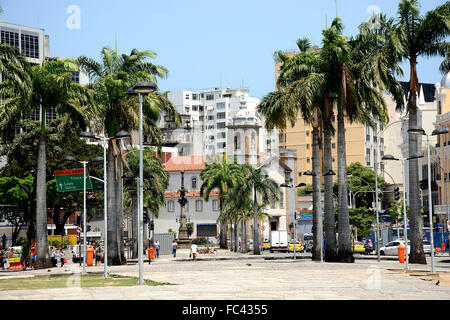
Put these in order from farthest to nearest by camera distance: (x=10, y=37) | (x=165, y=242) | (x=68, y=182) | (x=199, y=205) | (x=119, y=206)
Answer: (x=199, y=205) < (x=10, y=37) < (x=165, y=242) < (x=119, y=206) < (x=68, y=182)

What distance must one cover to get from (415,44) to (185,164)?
307 feet

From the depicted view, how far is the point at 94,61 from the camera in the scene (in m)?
52.7

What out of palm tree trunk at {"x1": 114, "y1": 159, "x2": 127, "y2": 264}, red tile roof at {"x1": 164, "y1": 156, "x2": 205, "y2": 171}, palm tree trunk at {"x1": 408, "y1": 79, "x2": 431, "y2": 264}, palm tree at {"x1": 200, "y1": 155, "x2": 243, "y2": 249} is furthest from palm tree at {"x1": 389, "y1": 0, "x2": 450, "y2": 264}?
red tile roof at {"x1": 164, "y1": 156, "x2": 205, "y2": 171}

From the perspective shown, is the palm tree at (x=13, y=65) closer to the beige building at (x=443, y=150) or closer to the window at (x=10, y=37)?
the beige building at (x=443, y=150)

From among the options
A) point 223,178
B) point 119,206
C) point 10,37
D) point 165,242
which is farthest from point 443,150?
point 10,37

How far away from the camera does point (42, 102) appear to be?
49500 millimetres

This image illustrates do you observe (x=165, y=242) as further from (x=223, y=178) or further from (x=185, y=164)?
(x=185, y=164)

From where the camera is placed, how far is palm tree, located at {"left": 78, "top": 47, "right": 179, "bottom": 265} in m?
51.2

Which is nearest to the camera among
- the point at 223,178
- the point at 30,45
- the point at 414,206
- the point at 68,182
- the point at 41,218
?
the point at 414,206

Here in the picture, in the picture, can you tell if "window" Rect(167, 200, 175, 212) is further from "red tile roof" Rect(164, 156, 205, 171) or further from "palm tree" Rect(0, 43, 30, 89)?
"palm tree" Rect(0, 43, 30, 89)

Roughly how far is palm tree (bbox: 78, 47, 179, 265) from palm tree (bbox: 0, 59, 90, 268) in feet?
5.79
